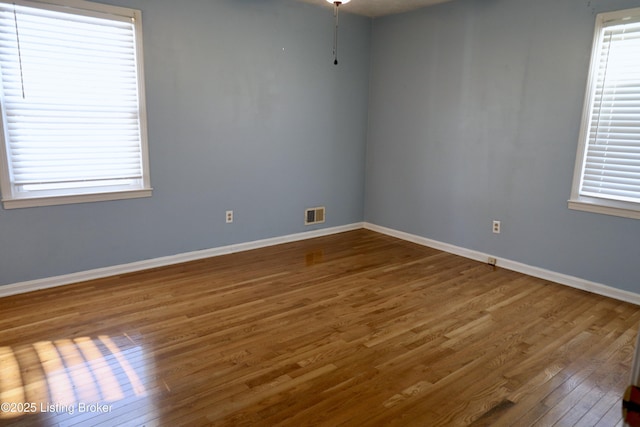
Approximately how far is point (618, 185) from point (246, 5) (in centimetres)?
371

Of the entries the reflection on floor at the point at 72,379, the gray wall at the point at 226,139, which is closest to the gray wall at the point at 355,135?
the gray wall at the point at 226,139

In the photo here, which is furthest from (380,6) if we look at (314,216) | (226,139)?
(314,216)

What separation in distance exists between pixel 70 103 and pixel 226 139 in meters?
1.39

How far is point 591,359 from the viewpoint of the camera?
2.61 m

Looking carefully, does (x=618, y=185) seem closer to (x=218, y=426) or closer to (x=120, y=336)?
(x=218, y=426)

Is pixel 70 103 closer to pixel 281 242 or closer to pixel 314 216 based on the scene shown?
pixel 281 242

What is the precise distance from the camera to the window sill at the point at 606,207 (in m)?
3.37

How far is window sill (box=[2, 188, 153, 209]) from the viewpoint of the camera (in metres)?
3.28

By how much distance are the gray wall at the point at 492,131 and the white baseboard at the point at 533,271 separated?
A: 0.05 meters

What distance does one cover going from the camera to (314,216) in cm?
520

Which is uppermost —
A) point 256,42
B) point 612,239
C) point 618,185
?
point 256,42

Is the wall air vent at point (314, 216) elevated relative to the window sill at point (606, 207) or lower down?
→ lower down

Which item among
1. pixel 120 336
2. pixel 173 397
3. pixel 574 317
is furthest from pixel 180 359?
pixel 574 317

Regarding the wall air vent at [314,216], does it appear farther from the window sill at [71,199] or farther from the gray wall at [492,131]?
the window sill at [71,199]
